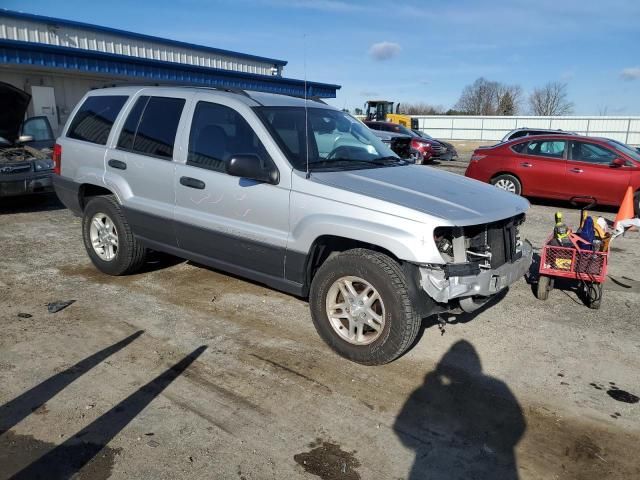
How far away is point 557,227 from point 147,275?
4.36 meters

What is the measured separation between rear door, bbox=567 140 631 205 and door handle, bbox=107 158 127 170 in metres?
8.70

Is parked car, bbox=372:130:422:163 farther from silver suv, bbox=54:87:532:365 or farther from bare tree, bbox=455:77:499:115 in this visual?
bare tree, bbox=455:77:499:115

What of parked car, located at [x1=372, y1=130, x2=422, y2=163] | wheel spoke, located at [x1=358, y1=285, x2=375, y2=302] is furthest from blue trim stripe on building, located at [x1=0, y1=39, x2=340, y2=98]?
wheel spoke, located at [x1=358, y1=285, x2=375, y2=302]

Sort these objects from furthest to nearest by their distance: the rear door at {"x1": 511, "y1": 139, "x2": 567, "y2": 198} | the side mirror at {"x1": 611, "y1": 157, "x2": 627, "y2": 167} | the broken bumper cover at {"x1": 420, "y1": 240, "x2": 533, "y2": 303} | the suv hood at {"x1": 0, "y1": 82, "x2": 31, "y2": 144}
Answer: the rear door at {"x1": 511, "y1": 139, "x2": 567, "y2": 198}, the side mirror at {"x1": 611, "y1": 157, "x2": 627, "y2": 167}, the suv hood at {"x1": 0, "y1": 82, "x2": 31, "y2": 144}, the broken bumper cover at {"x1": 420, "y1": 240, "x2": 533, "y2": 303}

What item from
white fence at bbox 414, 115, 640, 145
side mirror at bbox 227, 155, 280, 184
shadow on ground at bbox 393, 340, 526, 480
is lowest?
shadow on ground at bbox 393, 340, 526, 480

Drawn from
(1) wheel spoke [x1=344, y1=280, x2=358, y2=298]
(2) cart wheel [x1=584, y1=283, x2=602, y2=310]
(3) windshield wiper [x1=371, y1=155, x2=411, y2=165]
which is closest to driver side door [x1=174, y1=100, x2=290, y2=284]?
(1) wheel spoke [x1=344, y1=280, x2=358, y2=298]

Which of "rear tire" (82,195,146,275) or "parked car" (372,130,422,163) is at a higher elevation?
"parked car" (372,130,422,163)

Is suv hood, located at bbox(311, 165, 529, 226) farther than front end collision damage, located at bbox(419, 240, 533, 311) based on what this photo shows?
Yes

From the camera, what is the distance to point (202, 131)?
4691 mm

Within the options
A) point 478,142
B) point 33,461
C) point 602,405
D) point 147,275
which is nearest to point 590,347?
point 602,405

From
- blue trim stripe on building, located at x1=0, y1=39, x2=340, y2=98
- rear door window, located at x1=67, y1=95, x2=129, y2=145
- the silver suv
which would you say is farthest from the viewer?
blue trim stripe on building, located at x1=0, y1=39, x2=340, y2=98

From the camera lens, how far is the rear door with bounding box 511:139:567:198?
1066 centimetres

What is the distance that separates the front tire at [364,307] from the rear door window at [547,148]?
28.0ft

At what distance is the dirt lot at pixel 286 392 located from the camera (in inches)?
111
